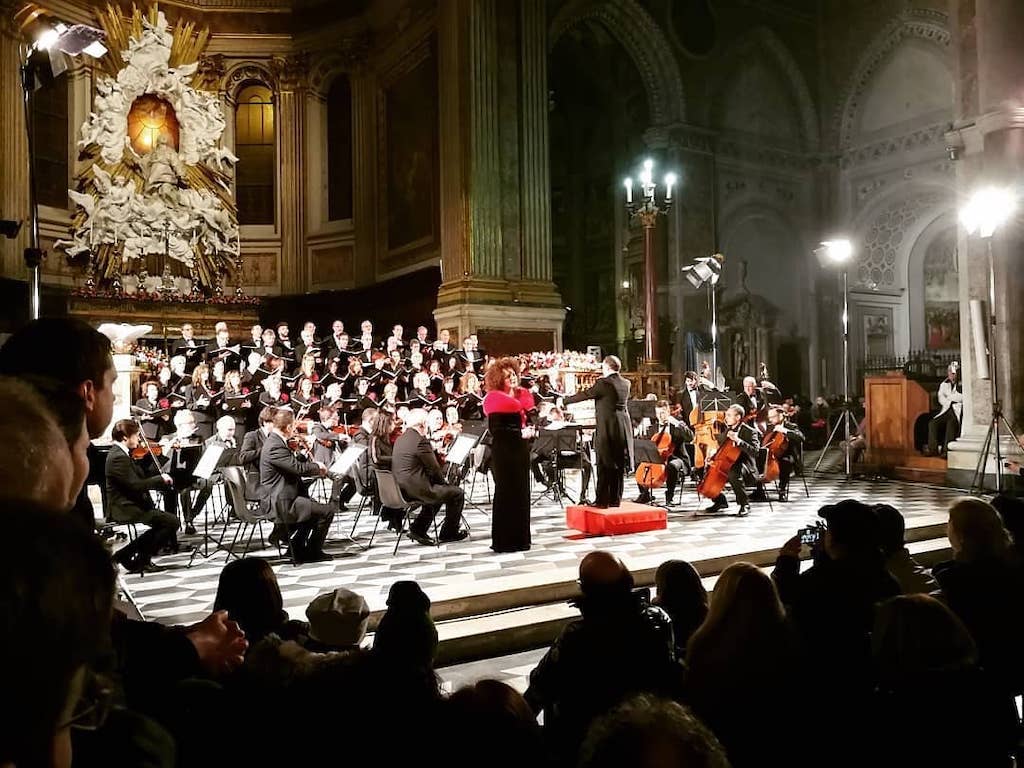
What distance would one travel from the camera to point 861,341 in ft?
76.3

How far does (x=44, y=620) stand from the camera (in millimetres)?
674

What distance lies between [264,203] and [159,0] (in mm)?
5038

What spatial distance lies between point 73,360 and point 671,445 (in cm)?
910

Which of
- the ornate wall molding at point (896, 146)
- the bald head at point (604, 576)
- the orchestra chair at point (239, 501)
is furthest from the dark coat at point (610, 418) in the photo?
the ornate wall molding at point (896, 146)

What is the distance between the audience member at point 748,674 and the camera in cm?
238

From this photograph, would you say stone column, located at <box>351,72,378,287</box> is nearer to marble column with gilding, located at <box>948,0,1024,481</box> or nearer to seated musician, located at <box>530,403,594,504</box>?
seated musician, located at <box>530,403,594,504</box>

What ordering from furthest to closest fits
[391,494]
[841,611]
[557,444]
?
1. [557,444]
2. [391,494]
3. [841,611]

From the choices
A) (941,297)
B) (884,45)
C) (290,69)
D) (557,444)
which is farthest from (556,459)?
(941,297)

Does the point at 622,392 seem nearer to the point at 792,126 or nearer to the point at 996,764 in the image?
the point at 996,764

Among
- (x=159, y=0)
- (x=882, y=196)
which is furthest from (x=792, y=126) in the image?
(x=159, y=0)

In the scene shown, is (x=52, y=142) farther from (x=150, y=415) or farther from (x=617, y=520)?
(x=617, y=520)

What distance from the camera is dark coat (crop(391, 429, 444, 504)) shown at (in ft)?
25.0

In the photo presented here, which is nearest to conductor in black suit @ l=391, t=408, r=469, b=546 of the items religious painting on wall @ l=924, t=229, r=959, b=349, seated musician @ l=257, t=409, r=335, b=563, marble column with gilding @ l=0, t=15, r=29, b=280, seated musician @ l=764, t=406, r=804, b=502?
seated musician @ l=257, t=409, r=335, b=563

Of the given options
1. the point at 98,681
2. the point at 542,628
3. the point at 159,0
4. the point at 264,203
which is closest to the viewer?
the point at 98,681
